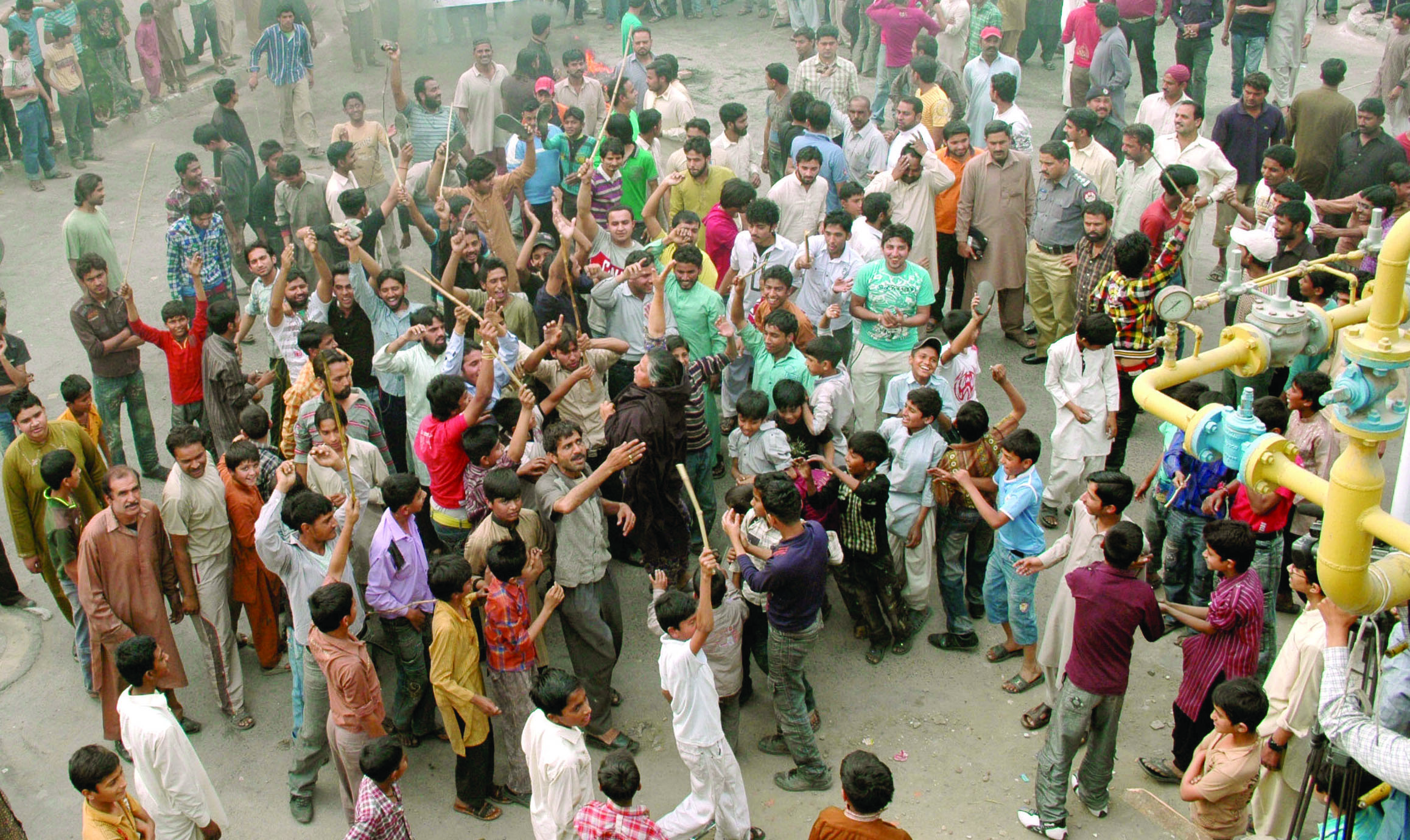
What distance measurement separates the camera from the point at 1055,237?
8.82 metres

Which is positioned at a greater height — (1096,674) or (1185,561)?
(1096,674)

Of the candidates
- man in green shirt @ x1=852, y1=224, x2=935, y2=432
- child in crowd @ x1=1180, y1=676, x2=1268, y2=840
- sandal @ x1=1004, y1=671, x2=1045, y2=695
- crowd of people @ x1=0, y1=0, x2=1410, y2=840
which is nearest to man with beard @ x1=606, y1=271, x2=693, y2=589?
crowd of people @ x1=0, y1=0, x2=1410, y2=840

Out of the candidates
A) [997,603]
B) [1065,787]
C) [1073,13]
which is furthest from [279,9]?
[1065,787]

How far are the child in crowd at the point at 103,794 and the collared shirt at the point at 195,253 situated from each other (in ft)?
15.8

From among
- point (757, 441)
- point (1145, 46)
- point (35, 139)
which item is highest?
point (35, 139)

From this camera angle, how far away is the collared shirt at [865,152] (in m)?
9.84

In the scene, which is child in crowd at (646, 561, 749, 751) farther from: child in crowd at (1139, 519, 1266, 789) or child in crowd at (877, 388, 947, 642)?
child in crowd at (1139, 519, 1266, 789)

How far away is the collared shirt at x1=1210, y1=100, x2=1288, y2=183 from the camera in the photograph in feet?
33.2

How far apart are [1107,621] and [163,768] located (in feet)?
12.5

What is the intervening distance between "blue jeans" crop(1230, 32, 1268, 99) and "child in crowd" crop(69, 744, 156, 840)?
1235cm

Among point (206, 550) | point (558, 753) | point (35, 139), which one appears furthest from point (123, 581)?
point (35, 139)

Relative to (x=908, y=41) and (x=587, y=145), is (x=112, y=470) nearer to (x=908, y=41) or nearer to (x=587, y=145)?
(x=587, y=145)

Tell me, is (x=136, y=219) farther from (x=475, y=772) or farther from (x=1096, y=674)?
(x=1096, y=674)

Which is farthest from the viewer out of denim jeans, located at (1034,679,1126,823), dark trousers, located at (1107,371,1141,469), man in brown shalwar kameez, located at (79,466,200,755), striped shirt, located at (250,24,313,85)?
striped shirt, located at (250,24,313,85)
